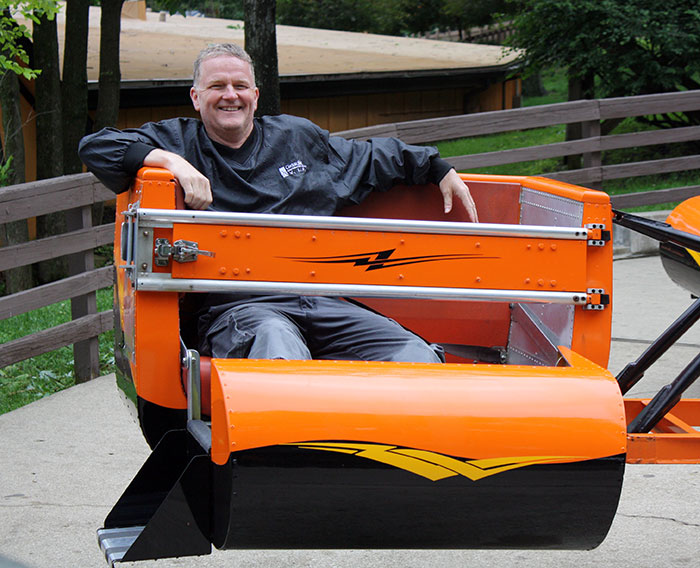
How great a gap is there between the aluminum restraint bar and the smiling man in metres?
0.22

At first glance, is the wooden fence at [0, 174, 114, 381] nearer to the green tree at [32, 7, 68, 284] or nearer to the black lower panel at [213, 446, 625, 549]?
the black lower panel at [213, 446, 625, 549]

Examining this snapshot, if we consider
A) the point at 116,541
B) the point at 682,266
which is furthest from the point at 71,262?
the point at 682,266

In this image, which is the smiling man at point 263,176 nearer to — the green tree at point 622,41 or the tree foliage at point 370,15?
the green tree at point 622,41

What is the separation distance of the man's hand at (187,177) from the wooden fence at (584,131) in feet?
14.4

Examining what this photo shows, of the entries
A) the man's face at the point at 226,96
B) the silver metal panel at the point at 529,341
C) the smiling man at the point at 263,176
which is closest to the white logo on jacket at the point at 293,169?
the smiling man at the point at 263,176

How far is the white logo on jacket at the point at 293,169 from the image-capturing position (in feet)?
11.7

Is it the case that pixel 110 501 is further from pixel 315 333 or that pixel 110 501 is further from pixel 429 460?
pixel 429 460

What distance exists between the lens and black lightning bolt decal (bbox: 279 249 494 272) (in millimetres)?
2916

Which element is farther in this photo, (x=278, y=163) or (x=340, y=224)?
(x=278, y=163)

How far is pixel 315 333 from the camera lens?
10.7 ft

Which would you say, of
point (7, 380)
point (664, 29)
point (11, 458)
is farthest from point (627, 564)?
point (664, 29)

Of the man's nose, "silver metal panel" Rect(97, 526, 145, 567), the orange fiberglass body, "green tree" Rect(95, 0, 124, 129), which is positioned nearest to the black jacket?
the man's nose

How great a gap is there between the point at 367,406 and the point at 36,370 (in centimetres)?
481

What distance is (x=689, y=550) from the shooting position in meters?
3.38
